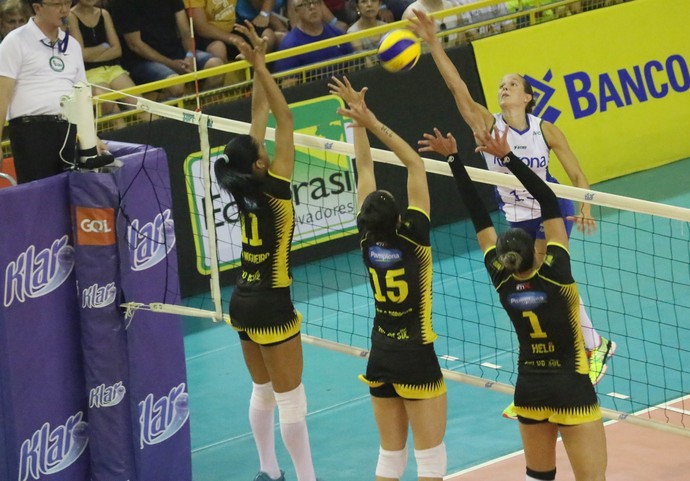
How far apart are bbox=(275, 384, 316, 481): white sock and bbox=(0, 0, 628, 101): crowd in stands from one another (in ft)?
15.1

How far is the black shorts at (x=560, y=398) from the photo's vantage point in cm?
573

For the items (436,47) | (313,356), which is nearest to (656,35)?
(313,356)

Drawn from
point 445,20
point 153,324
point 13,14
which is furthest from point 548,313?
point 445,20

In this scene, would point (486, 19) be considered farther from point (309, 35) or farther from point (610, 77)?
point (309, 35)

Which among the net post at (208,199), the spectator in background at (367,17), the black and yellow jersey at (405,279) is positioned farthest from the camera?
the spectator in background at (367,17)

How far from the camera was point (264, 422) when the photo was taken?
23.7 ft

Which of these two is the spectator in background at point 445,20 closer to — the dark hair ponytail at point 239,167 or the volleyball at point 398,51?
the volleyball at point 398,51

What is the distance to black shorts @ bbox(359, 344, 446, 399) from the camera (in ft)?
20.1

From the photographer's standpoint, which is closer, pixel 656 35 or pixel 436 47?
pixel 436 47

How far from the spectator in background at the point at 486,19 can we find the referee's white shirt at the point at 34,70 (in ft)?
21.8

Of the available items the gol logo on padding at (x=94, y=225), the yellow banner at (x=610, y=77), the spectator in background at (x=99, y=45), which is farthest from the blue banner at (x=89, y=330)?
the yellow banner at (x=610, y=77)

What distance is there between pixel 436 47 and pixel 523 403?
7.79 ft

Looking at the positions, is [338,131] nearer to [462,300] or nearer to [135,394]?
[462,300]

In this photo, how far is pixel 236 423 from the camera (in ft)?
28.7
